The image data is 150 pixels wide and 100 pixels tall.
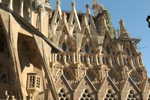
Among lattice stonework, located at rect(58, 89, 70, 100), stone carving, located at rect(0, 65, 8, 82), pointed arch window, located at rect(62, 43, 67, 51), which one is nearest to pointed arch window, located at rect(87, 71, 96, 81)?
pointed arch window, located at rect(62, 43, 67, 51)

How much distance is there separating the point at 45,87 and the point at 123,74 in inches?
420

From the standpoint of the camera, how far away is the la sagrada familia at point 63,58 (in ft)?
48.0

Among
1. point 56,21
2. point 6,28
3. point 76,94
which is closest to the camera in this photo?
point 6,28

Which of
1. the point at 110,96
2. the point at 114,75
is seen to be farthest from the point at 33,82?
the point at 114,75

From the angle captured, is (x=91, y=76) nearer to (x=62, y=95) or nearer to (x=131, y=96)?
(x=131, y=96)

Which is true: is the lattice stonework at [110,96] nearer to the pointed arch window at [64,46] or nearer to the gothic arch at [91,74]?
the gothic arch at [91,74]

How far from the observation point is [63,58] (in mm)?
23141

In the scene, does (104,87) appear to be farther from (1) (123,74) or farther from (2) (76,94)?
(1) (123,74)

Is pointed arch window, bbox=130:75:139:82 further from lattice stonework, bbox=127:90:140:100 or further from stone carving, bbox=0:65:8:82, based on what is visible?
stone carving, bbox=0:65:8:82

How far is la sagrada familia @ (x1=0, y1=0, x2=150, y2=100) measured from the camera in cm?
1463

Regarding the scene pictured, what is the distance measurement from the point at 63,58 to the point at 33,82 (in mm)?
8529

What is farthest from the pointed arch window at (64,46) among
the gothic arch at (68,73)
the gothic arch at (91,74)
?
the gothic arch at (91,74)

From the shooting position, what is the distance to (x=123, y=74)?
2333 cm

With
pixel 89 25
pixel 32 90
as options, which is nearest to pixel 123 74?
pixel 89 25
